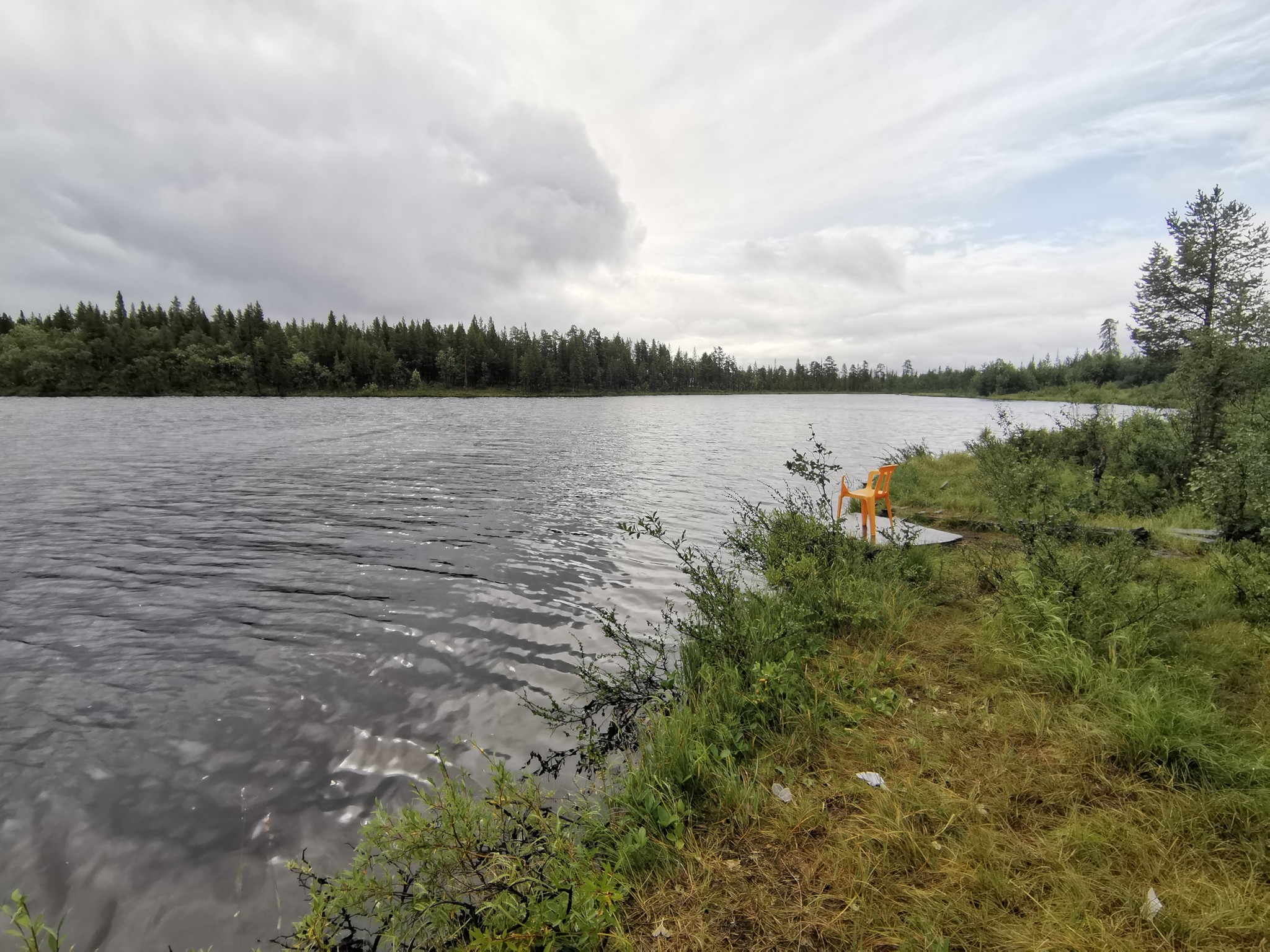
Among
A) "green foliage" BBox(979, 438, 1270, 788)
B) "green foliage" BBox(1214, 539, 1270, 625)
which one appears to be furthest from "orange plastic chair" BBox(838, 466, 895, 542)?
"green foliage" BBox(1214, 539, 1270, 625)

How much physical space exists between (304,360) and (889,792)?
151 m

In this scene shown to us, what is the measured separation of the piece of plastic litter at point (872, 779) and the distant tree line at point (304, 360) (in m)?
106

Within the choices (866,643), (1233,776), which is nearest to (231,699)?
(866,643)

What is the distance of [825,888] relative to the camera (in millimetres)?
3412

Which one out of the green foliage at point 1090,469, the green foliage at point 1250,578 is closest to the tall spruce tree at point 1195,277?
the green foliage at point 1090,469

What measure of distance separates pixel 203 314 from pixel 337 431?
5519 inches

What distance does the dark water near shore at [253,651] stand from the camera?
15.2 feet

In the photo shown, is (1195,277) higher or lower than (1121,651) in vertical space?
higher

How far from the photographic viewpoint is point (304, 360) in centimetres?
12644

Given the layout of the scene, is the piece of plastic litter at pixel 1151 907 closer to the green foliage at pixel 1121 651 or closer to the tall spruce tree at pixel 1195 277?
the green foliage at pixel 1121 651

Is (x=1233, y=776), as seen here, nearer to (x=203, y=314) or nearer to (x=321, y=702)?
(x=321, y=702)

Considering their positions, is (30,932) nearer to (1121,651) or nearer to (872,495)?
(1121,651)

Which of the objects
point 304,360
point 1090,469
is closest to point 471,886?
point 1090,469

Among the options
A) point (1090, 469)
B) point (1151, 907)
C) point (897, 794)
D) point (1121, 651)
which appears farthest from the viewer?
point (1090, 469)
